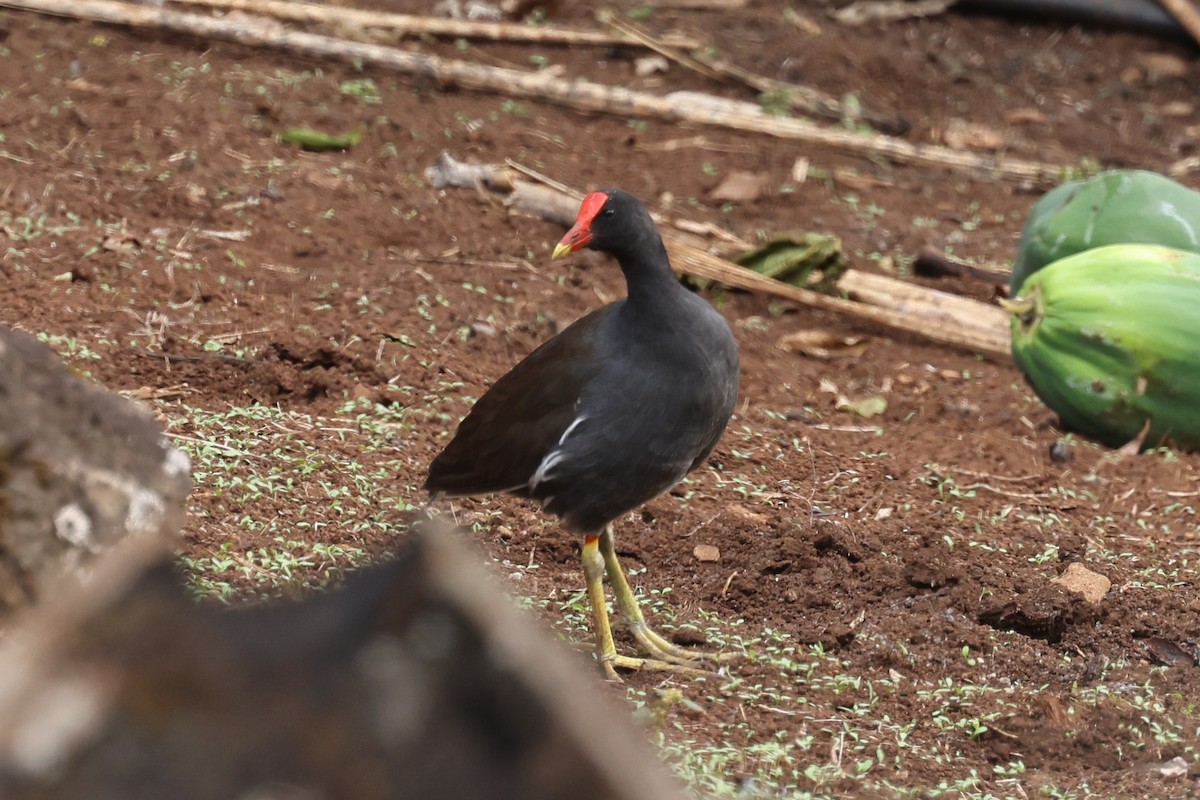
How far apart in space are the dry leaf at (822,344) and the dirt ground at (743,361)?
77 millimetres

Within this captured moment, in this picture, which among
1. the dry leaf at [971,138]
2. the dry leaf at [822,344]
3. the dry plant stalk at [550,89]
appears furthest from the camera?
the dry leaf at [971,138]

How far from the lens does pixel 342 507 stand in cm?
443

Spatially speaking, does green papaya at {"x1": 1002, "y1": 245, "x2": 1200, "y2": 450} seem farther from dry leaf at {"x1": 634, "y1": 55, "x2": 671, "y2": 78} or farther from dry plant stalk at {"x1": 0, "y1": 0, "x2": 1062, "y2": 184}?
dry leaf at {"x1": 634, "y1": 55, "x2": 671, "y2": 78}

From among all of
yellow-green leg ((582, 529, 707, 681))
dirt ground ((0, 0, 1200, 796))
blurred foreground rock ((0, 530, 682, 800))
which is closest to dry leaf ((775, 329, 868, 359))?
dirt ground ((0, 0, 1200, 796))

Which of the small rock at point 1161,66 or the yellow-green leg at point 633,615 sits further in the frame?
the small rock at point 1161,66

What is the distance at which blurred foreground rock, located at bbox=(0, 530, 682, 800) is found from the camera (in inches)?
60.4

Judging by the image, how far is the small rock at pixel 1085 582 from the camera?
4367mm

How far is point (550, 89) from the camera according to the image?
8.73 metres

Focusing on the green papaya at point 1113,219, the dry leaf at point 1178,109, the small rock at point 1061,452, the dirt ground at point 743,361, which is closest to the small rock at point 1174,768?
the dirt ground at point 743,361

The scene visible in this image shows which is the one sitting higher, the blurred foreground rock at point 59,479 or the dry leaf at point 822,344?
the blurred foreground rock at point 59,479

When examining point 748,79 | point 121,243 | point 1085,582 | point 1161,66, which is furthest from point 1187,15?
point 121,243

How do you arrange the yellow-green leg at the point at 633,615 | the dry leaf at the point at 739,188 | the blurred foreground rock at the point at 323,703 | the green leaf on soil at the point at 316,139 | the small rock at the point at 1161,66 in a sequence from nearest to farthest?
the blurred foreground rock at the point at 323,703, the yellow-green leg at the point at 633,615, the green leaf on soil at the point at 316,139, the dry leaf at the point at 739,188, the small rock at the point at 1161,66

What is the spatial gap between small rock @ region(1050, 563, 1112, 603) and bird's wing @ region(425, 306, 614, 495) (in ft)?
5.62

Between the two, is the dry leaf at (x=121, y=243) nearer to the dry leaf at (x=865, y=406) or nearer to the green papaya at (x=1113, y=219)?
the dry leaf at (x=865, y=406)
